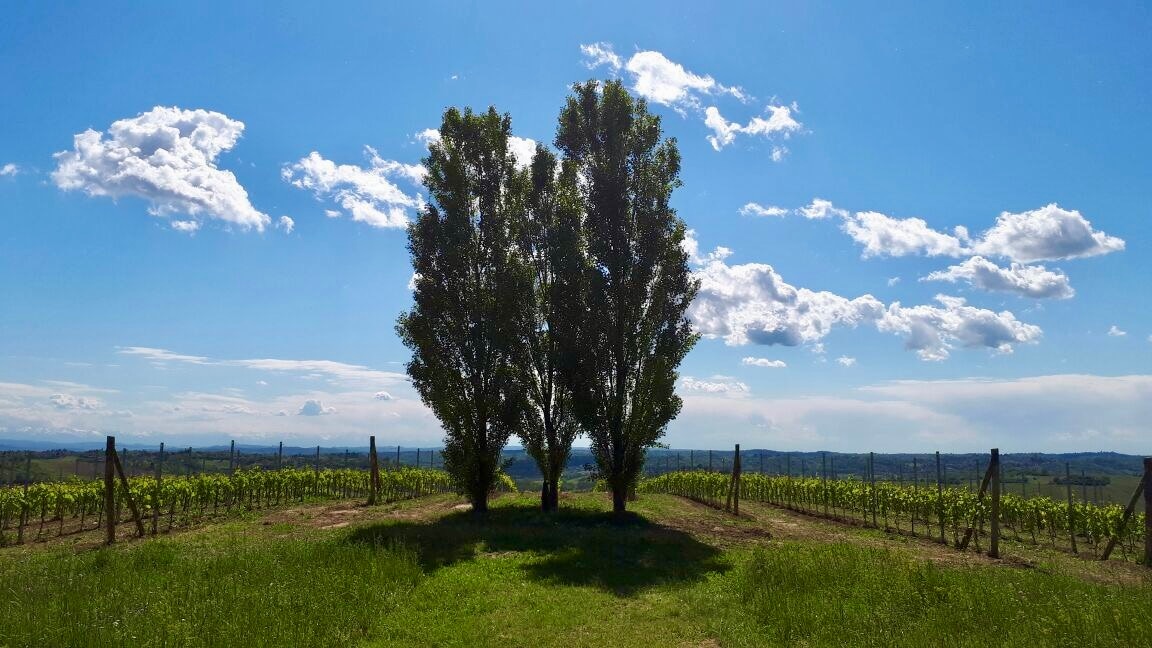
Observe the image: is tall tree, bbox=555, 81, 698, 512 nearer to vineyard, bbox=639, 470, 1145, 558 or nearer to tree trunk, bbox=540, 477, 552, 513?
tree trunk, bbox=540, 477, 552, 513

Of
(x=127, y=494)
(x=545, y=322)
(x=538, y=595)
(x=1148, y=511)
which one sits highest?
(x=545, y=322)

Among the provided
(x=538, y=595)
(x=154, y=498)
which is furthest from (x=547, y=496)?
(x=154, y=498)

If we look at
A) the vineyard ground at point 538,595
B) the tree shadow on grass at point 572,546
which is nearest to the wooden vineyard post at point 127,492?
the vineyard ground at point 538,595

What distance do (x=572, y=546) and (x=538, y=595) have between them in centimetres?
522

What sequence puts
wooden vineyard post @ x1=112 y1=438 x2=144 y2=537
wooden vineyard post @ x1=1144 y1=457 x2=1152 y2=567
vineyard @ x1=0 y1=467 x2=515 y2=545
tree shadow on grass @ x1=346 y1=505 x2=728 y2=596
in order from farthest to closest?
vineyard @ x1=0 y1=467 x2=515 y2=545 < wooden vineyard post @ x1=112 y1=438 x2=144 y2=537 < wooden vineyard post @ x1=1144 y1=457 x2=1152 y2=567 < tree shadow on grass @ x1=346 y1=505 x2=728 y2=596

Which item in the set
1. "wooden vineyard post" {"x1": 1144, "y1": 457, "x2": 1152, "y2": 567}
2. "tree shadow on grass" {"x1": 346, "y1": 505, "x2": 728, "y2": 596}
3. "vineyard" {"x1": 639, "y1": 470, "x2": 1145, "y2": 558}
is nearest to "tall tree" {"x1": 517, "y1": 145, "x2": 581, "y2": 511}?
"tree shadow on grass" {"x1": 346, "y1": 505, "x2": 728, "y2": 596}

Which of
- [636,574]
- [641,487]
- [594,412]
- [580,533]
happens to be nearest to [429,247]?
[594,412]

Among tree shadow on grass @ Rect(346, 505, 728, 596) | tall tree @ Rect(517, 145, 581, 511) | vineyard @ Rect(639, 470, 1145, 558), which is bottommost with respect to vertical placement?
vineyard @ Rect(639, 470, 1145, 558)

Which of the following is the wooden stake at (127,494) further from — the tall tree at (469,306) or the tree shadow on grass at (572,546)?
the tall tree at (469,306)

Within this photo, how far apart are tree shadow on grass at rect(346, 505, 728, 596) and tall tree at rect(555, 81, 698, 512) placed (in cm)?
352

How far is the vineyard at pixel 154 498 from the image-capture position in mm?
21984

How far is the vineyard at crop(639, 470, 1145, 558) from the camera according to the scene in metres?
22.7

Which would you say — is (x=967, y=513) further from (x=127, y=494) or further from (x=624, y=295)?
(x=127, y=494)

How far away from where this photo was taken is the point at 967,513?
83.5 feet
